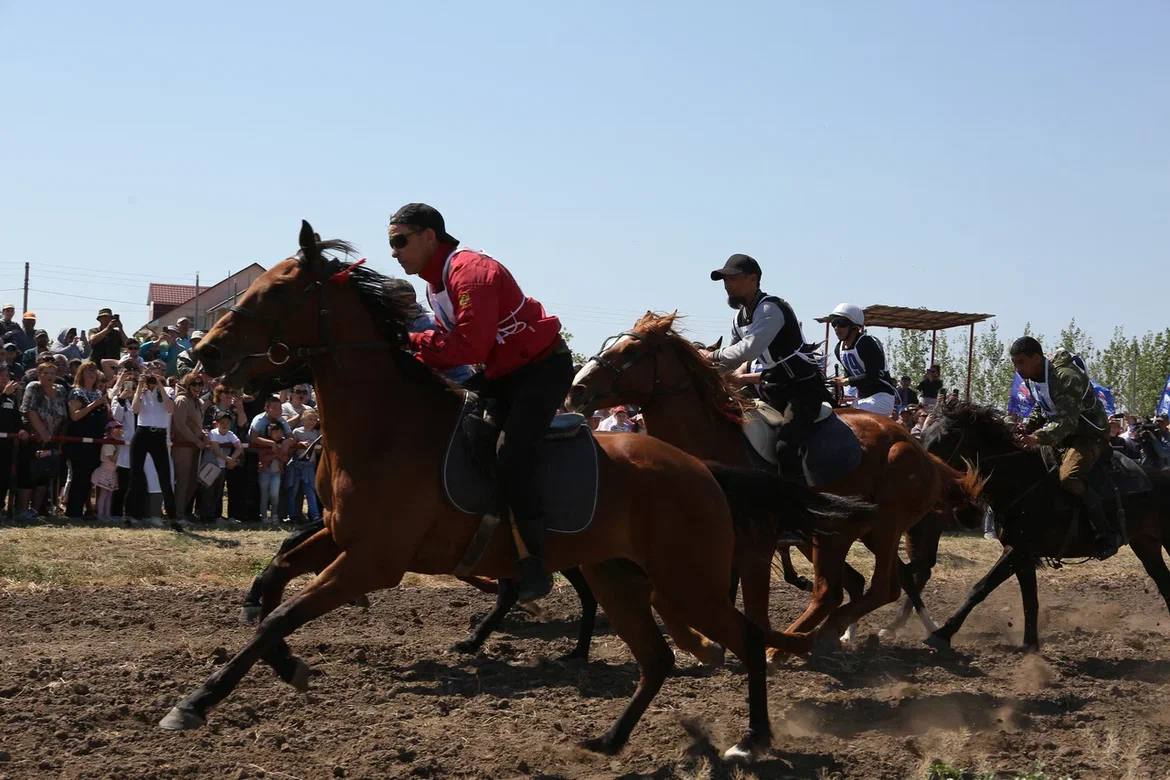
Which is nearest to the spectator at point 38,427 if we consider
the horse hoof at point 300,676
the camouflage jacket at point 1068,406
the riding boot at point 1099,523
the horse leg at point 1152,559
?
the horse hoof at point 300,676

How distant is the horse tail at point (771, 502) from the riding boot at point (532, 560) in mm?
1209

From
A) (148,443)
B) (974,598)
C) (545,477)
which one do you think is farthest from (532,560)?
(148,443)

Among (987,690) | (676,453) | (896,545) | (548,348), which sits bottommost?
(987,690)

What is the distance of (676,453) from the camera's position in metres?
6.52

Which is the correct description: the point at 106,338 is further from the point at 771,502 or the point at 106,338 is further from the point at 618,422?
the point at 771,502

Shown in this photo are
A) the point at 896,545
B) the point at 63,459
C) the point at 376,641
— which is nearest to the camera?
the point at 376,641

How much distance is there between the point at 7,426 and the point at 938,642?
10.1 m

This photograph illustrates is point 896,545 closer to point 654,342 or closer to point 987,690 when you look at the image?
point 987,690

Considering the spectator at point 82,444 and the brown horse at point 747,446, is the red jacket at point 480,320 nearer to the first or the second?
the brown horse at point 747,446

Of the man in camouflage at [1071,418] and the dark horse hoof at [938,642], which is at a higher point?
the man in camouflage at [1071,418]

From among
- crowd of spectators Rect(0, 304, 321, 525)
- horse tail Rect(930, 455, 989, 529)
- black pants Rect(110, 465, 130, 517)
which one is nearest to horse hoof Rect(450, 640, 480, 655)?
horse tail Rect(930, 455, 989, 529)

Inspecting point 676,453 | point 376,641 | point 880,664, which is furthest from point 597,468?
point 880,664

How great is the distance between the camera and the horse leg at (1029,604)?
9828mm

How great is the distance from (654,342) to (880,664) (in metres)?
2.89
